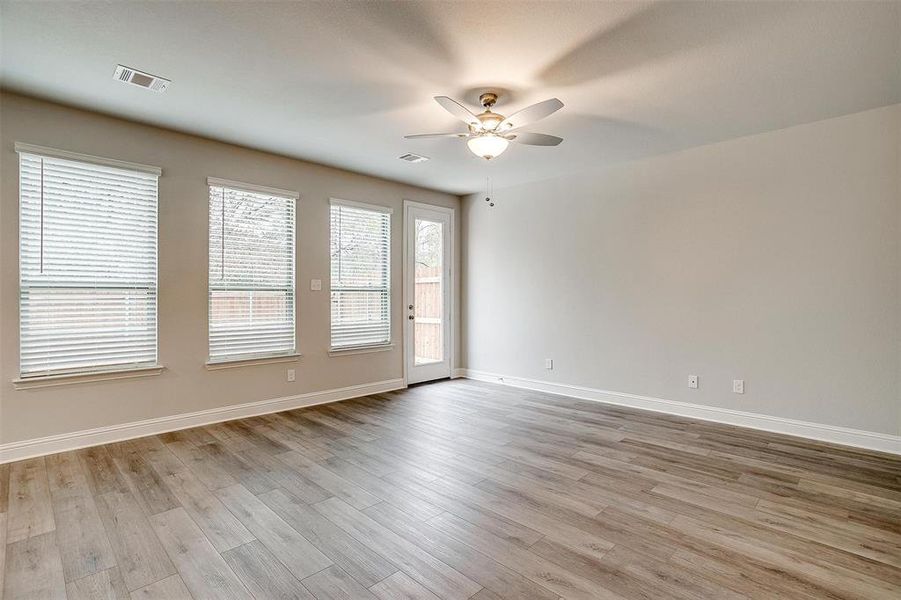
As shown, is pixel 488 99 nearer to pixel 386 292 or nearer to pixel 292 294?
pixel 292 294

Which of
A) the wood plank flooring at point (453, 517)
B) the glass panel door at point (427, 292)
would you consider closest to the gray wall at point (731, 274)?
the wood plank flooring at point (453, 517)

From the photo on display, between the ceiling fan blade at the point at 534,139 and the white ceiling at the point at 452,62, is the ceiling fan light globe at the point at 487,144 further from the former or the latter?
the white ceiling at the point at 452,62

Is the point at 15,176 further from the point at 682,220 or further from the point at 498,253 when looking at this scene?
the point at 682,220

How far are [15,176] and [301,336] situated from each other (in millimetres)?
2624

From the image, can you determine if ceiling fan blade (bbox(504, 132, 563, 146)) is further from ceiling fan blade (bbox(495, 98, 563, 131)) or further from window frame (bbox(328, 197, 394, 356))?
window frame (bbox(328, 197, 394, 356))

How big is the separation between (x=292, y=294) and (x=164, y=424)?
1.68m

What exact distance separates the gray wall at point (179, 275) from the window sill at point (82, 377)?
0.04 meters

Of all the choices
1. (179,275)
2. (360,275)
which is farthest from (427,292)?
(179,275)

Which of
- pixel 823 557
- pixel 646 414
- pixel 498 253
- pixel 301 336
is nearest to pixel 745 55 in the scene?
pixel 823 557

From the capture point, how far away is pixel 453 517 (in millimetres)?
2500

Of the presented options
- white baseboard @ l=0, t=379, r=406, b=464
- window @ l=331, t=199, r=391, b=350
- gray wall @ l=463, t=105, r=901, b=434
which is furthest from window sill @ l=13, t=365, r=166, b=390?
gray wall @ l=463, t=105, r=901, b=434

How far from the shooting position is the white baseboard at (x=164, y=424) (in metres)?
3.36

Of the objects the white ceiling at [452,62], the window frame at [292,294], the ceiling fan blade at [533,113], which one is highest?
the white ceiling at [452,62]

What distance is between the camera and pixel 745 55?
2.68 metres
